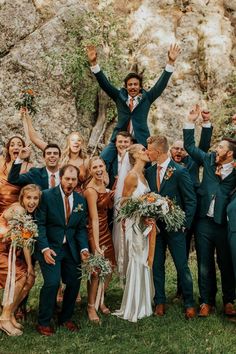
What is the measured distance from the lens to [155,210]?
679 cm

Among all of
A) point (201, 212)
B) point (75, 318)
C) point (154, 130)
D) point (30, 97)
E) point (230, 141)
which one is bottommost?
point (75, 318)

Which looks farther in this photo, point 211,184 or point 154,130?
point 154,130

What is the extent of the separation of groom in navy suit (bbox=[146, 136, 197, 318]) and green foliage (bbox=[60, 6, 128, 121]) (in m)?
7.08

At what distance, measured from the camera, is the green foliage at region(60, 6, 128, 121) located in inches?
549

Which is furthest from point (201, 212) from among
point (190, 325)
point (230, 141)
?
point (190, 325)

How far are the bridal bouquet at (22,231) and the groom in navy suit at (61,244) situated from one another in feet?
0.74

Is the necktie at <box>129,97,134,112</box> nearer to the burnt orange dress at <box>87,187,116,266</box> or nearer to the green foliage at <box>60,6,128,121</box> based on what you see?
the burnt orange dress at <box>87,187,116,266</box>

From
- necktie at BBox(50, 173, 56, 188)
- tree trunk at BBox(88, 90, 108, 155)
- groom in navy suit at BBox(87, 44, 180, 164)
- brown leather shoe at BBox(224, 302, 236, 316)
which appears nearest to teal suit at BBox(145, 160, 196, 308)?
brown leather shoe at BBox(224, 302, 236, 316)

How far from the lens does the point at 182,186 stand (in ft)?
23.3

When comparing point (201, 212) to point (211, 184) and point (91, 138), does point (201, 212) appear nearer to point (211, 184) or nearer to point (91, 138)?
point (211, 184)

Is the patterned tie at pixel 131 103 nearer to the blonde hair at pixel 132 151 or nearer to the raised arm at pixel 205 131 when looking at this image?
the blonde hair at pixel 132 151

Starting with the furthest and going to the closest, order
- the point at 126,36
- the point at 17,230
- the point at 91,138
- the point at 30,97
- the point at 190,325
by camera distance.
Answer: the point at 126,36, the point at 91,138, the point at 30,97, the point at 190,325, the point at 17,230

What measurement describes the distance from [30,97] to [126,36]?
748 cm

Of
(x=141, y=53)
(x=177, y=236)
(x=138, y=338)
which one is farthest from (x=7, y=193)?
(x=141, y=53)
